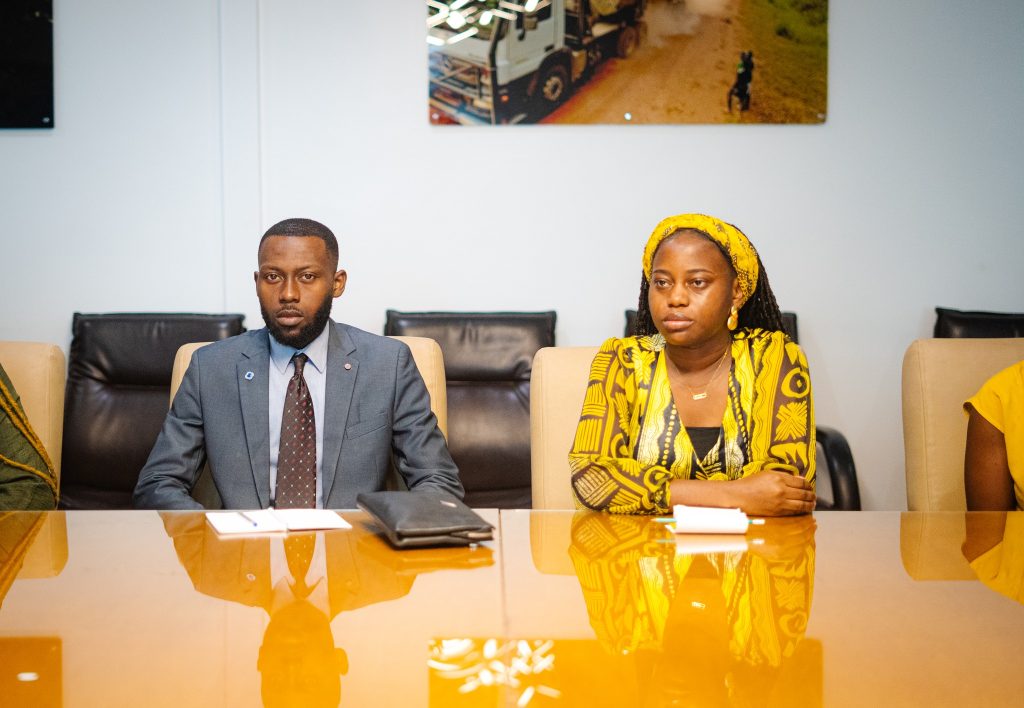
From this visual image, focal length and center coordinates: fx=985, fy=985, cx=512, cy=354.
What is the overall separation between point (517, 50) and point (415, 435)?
197cm

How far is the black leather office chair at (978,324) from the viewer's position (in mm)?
3479

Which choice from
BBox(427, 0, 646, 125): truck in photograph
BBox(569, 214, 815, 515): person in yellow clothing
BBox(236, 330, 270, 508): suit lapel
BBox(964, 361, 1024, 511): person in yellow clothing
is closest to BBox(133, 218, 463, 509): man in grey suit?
BBox(236, 330, 270, 508): suit lapel

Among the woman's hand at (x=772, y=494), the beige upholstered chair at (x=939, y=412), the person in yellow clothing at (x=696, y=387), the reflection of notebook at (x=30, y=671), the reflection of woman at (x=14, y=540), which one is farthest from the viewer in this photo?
the beige upholstered chair at (x=939, y=412)

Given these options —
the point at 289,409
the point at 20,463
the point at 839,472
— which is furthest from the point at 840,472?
the point at 20,463

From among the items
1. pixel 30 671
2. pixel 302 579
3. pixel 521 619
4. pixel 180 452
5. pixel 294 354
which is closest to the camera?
pixel 30 671

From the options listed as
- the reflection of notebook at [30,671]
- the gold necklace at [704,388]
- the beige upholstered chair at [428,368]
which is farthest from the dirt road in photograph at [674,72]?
the reflection of notebook at [30,671]

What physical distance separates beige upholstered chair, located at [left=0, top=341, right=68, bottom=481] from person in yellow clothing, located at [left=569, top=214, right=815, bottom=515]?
1.25 meters

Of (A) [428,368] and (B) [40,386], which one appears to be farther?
(A) [428,368]

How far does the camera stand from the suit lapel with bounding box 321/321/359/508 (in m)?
2.38

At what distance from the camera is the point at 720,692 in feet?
3.18

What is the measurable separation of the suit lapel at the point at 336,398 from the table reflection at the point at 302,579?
1.97 ft

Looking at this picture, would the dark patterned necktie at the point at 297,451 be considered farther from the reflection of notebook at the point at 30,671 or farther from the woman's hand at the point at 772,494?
the reflection of notebook at the point at 30,671

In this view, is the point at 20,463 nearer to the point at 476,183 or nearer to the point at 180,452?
the point at 180,452

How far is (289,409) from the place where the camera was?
2.41 metres
